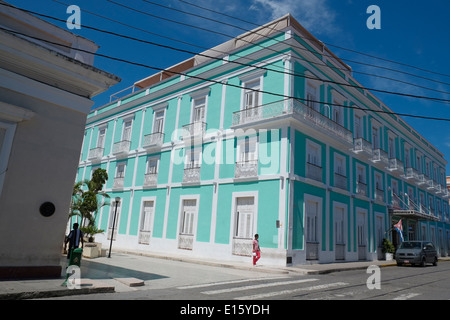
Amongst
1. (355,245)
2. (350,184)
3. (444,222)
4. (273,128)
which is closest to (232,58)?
(273,128)

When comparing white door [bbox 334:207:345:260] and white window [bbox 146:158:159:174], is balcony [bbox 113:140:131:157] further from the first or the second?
white door [bbox 334:207:345:260]

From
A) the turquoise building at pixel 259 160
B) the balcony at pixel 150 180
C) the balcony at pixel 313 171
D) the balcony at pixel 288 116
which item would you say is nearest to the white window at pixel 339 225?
the turquoise building at pixel 259 160

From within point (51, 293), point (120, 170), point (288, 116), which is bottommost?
point (51, 293)

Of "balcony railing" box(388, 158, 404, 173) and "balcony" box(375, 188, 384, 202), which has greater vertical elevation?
"balcony railing" box(388, 158, 404, 173)

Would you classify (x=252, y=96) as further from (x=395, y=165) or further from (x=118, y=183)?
(x=395, y=165)

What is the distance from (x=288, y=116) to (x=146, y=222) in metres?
11.6

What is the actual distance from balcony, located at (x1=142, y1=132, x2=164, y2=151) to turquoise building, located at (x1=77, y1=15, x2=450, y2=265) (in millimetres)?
139

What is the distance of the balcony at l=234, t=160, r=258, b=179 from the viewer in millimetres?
16312

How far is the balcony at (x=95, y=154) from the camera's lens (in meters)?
26.4

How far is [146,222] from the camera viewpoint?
21188 millimetres

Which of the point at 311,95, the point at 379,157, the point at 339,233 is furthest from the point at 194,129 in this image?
→ the point at 379,157

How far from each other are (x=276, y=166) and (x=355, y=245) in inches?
313

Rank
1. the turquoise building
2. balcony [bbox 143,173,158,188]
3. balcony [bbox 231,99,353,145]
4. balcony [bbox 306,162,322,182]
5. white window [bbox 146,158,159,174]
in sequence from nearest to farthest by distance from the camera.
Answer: balcony [bbox 231,99,353,145]
the turquoise building
balcony [bbox 306,162,322,182]
balcony [bbox 143,173,158,188]
white window [bbox 146,158,159,174]

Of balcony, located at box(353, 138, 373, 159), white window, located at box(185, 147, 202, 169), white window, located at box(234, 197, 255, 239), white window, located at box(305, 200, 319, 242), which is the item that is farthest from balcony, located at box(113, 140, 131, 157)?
balcony, located at box(353, 138, 373, 159)
